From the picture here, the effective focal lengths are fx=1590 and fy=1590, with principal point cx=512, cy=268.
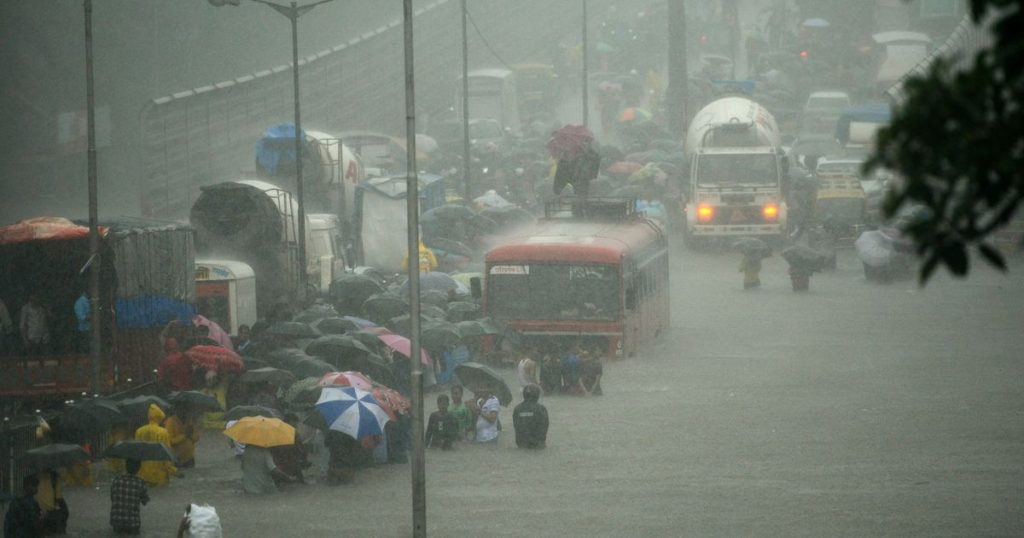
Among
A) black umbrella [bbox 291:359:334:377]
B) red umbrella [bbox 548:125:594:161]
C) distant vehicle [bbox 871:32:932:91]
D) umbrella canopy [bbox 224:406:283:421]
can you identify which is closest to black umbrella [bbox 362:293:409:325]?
black umbrella [bbox 291:359:334:377]

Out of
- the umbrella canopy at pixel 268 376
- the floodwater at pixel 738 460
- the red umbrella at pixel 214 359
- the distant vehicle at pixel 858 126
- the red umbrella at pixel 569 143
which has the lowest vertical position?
the floodwater at pixel 738 460

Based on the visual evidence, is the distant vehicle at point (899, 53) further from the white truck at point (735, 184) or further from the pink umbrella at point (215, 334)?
the pink umbrella at point (215, 334)

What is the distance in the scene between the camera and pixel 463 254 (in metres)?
39.0

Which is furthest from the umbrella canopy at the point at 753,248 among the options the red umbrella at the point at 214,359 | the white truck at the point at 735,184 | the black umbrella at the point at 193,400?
the black umbrella at the point at 193,400

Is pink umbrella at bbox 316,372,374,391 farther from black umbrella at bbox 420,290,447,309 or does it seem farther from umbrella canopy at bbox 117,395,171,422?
black umbrella at bbox 420,290,447,309

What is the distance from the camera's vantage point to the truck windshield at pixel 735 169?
137 feet

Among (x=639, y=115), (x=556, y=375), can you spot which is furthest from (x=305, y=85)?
(x=556, y=375)

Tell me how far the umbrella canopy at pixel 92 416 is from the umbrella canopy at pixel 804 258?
20.7m

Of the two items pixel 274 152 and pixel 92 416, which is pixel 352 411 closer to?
pixel 92 416

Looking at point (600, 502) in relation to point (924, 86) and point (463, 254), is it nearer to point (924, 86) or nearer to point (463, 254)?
point (924, 86)

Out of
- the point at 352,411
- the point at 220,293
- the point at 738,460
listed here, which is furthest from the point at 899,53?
the point at 352,411

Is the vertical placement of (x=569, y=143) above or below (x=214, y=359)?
above

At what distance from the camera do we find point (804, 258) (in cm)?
3603

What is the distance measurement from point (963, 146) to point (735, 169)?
3739 centimetres
